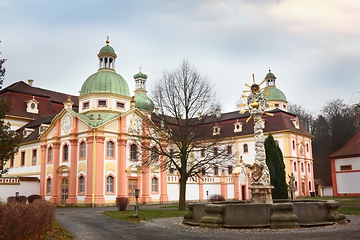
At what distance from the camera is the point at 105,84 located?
131 ft

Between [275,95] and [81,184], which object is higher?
[275,95]

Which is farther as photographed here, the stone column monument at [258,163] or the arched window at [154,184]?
the arched window at [154,184]

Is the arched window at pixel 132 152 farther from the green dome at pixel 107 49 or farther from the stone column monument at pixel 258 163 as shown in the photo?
the stone column monument at pixel 258 163

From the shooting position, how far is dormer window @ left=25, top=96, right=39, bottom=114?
54728 mm

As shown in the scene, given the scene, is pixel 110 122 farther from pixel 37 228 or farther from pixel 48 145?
pixel 37 228

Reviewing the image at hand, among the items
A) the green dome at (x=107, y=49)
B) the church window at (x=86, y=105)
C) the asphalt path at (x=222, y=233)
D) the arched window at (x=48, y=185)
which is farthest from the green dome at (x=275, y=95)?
the asphalt path at (x=222, y=233)

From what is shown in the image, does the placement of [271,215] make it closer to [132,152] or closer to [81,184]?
[81,184]

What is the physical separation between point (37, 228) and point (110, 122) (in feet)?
90.9

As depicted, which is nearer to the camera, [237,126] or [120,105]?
[120,105]

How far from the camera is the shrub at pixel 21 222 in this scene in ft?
27.4

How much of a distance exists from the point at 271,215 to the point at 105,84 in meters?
29.3

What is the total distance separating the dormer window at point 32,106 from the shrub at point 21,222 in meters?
47.4

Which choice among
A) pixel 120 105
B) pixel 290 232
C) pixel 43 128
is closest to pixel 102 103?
pixel 120 105

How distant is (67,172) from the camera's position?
38.1 meters
